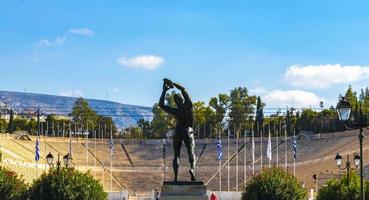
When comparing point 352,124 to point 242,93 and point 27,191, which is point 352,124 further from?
point 242,93

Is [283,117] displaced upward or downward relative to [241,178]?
upward

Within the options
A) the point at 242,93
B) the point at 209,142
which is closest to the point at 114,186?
the point at 209,142

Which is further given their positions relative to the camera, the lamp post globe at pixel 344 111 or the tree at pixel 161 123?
the tree at pixel 161 123

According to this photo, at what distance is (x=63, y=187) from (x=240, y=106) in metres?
92.2

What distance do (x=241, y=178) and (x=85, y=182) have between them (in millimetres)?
55047

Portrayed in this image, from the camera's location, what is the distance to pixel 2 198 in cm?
4006

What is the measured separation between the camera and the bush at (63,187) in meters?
36.2

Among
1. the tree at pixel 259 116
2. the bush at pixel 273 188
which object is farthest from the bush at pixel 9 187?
the tree at pixel 259 116

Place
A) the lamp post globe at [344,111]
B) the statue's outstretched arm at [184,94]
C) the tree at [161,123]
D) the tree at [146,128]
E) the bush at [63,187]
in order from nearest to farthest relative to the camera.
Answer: the lamp post globe at [344,111], the statue's outstretched arm at [184,94], the bush at [63,187], the tree at [161,123], the tree at [146,128]

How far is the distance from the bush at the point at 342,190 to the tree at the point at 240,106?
293ft

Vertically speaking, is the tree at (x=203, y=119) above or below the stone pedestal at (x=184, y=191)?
above

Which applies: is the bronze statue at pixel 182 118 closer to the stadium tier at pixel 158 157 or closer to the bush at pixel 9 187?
the bush at pixel 9 187

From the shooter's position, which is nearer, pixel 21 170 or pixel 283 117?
pixel 21 170

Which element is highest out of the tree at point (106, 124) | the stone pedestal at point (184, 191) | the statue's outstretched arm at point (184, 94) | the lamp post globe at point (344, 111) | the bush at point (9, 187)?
the tree at point (106, 124)
